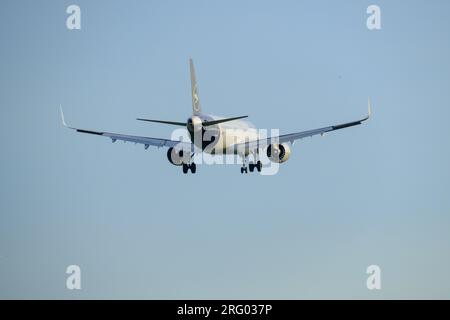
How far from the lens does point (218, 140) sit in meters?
99.1

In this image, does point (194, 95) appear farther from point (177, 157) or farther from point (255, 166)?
point (255, 166)

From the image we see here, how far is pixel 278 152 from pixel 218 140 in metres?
8.67

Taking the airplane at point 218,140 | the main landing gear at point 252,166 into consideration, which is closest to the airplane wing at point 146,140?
the airplane at point 218,140

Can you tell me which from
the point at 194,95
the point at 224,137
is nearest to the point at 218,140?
the point at 224,137

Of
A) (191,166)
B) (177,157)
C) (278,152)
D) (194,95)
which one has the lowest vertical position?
(191,166)

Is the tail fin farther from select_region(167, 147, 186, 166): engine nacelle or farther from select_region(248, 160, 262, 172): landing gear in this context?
select_region(248, 160, 262, 172): landing gear

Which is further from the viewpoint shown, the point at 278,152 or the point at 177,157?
the point at 278,152

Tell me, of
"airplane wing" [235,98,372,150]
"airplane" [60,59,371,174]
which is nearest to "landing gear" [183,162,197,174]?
"airplane" [60,59,371,174]

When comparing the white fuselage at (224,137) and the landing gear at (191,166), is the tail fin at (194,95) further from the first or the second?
the landing gear at (191,166)
